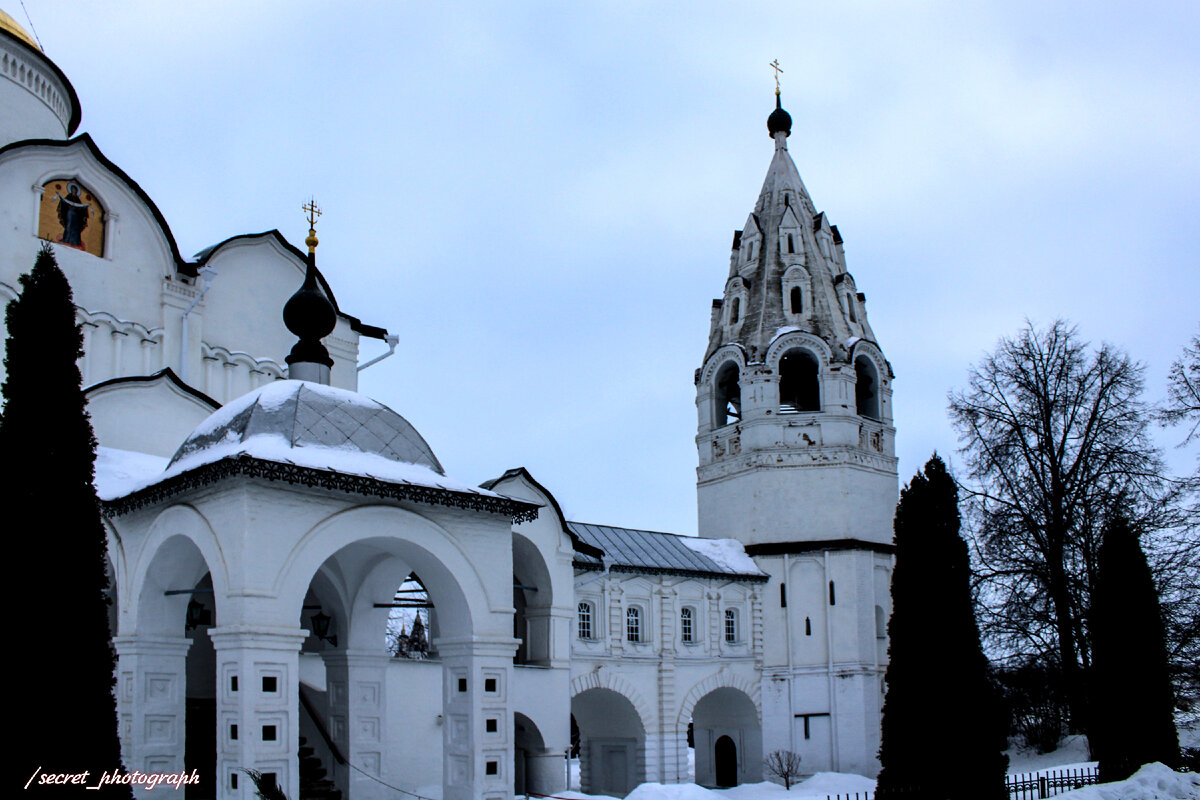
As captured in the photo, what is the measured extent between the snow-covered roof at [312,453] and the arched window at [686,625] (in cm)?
1322

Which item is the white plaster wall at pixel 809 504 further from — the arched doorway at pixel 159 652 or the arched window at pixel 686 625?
the arched doorway at pixel 159 652

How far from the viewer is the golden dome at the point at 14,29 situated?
18672 mm

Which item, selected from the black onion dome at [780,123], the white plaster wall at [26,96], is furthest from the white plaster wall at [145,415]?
the black onion dome at [780,123]

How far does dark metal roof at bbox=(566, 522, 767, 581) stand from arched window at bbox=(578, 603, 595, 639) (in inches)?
30.4

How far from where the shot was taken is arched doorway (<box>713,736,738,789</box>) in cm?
2586

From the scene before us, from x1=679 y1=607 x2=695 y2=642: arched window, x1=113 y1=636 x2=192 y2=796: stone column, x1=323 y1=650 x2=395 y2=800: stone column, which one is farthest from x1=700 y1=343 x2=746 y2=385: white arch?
x1=113 y1=636 x2=192 y2=796: stone column

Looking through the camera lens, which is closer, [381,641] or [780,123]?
[381,641]

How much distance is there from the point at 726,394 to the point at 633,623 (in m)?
7.46

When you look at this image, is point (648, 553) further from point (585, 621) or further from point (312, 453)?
point (312, 453)

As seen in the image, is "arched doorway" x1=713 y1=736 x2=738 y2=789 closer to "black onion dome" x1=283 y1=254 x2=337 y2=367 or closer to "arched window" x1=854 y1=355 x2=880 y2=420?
"arched window" x1=854 y1=355 x2=880 y2=420

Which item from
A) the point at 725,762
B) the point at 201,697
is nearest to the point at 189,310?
the point at 201,697

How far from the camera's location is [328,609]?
42.8ft

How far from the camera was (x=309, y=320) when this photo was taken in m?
12.6

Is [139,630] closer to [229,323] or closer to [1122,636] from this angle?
[229,323]
